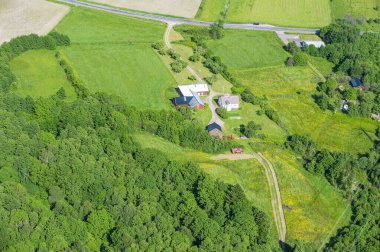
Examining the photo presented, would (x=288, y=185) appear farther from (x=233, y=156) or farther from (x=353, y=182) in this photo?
(x=233, y=156)

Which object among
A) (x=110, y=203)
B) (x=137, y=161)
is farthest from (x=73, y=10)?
(x=110, y=203)

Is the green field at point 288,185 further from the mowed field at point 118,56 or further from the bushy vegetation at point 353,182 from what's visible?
the mowed field at point 118,56

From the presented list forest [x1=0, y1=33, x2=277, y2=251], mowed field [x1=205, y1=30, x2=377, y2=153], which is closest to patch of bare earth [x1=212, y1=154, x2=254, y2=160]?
forest [x1=0, y1=33, x2=277, y2=251]

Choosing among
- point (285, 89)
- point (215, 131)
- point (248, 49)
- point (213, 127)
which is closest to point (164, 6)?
point (248, 49)

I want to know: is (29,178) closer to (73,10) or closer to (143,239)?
(143,239)

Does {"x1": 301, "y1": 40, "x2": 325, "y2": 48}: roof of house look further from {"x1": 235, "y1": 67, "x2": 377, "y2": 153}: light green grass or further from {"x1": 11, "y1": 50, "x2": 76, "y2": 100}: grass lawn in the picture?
{"x1": 11, "y1": 50, "x2": 76, "y2": 100}: grass lawn

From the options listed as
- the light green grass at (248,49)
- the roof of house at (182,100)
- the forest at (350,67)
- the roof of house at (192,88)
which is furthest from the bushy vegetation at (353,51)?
the roof of house at (182,100)
